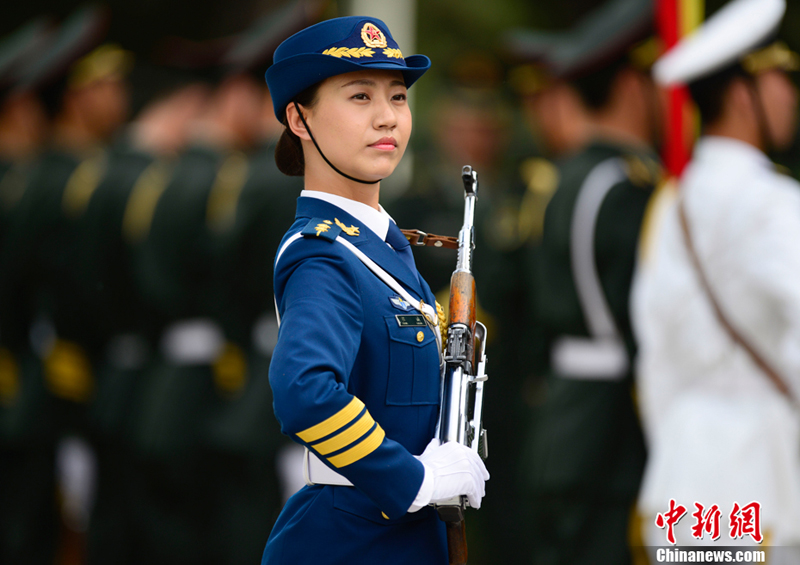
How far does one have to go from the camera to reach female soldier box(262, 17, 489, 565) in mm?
1995

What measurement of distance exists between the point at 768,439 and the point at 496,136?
3.60 meters

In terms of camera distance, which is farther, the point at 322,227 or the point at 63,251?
the point at 63,251

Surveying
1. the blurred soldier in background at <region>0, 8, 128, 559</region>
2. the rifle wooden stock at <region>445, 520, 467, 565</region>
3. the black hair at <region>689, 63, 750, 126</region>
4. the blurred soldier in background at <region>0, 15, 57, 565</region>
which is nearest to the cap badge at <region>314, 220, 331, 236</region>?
the rifle wooden stock at <region>445, 520, 467, 565</region>

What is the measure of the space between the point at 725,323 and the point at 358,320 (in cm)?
257

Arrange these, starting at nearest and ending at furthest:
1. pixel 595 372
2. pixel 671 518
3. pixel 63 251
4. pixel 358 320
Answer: pixel 358 320 → pixel 671 518 → pixel 595 372 → pixel 63 251

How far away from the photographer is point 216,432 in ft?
19.7

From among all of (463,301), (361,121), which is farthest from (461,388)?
(361,121)

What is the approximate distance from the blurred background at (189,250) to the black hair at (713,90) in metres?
1.03

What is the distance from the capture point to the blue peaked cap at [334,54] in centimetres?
212

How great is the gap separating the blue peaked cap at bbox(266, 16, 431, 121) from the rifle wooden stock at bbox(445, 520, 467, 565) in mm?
876

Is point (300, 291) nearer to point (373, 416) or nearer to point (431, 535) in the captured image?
point (373, 416)

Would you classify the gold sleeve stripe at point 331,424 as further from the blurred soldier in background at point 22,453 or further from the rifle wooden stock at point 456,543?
the blurred soldier in background at point 22,453

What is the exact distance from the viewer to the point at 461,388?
2.14 meters

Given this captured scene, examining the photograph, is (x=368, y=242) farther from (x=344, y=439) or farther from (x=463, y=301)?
(x=344, y=439)
